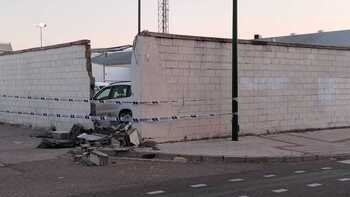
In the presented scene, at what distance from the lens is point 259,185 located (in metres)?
9.81

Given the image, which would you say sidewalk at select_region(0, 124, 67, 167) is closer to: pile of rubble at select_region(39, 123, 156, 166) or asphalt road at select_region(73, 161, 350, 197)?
pile of rubble at select_region(39, 123, 156, 166)

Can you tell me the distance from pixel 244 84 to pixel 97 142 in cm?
546

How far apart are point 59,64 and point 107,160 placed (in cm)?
734

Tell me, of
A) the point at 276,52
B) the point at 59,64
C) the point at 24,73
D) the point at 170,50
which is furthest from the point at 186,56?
the point at 24,73

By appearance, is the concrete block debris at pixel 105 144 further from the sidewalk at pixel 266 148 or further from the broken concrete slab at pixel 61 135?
the sidewalk at pixel 266 148

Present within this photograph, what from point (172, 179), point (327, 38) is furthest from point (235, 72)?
point (327, 38)

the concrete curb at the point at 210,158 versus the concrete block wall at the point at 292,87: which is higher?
the concrete block wall at the point at 292,87

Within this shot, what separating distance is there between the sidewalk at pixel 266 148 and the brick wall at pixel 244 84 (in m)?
0.63

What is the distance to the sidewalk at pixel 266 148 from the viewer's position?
523 inches

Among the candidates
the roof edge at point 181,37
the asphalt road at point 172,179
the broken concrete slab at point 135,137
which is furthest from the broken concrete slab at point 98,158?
the roof edge at point 181,37

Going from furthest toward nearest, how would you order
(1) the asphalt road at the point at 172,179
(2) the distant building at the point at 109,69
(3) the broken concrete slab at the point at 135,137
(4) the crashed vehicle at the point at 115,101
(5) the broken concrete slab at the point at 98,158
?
1. (2) the distant building at the point at 109,69
2. (4) the crashed vehicle at the point at 115,101
3. (3) the broken concrete slab at the point at 135,137
4. (5) the broken concrete slab at the point at 98,158
5. (1) the asphalt road at the point at 172,179

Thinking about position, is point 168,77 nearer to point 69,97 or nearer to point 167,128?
point 167,128

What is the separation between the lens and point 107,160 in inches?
492

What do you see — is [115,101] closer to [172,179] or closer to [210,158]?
[210,158]
